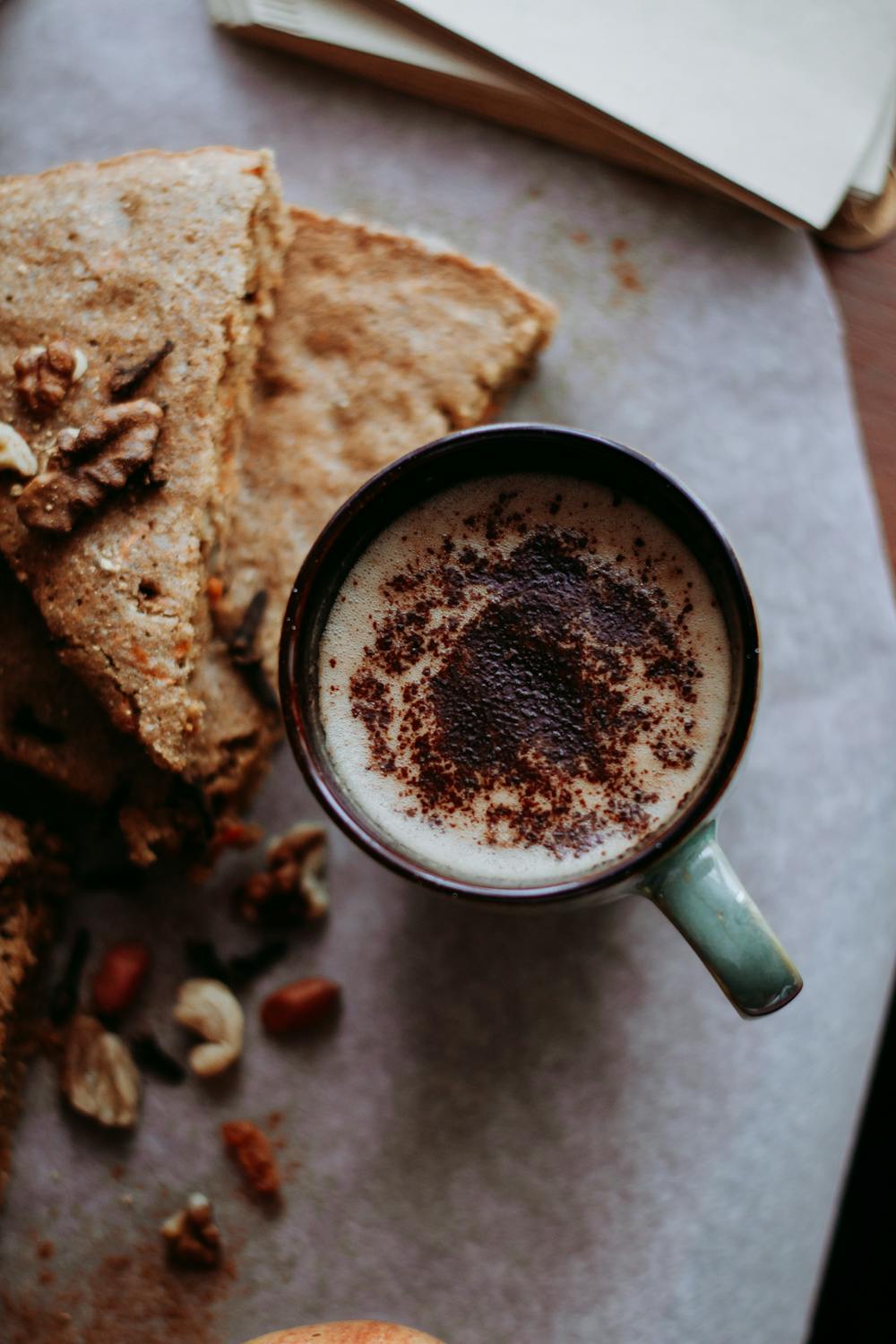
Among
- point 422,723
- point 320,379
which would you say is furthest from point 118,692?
point 320,379

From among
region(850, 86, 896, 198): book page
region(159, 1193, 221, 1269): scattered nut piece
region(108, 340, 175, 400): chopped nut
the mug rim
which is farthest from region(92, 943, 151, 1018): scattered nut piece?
region(850, 86, 896, 198): book page

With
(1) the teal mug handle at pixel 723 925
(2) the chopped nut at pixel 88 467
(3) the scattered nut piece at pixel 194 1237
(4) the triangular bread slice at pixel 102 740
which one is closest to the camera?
(1) the teal mug handle at pixel 723 925

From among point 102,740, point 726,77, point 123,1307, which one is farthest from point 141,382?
point 123,1307

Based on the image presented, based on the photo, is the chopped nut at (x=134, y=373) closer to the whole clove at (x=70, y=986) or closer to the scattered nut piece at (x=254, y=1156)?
the whole clove at (x=70, y=986)

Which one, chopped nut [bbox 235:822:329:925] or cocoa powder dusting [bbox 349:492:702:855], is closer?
cocoa powder dusting [bbox 349:492:702:855]

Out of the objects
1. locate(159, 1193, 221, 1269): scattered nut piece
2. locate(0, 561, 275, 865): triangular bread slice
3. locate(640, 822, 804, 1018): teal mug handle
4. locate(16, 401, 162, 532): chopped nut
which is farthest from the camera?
locate(159, 1193, 221, 1269): scattered nut piece

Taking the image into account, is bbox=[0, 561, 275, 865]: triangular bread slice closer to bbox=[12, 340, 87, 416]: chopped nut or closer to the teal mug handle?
bbox=[12, 340, 87, 416]: chopped nut

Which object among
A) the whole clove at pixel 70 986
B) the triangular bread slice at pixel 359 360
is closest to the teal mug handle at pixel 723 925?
the triangular bread slice at pixel 359 360
